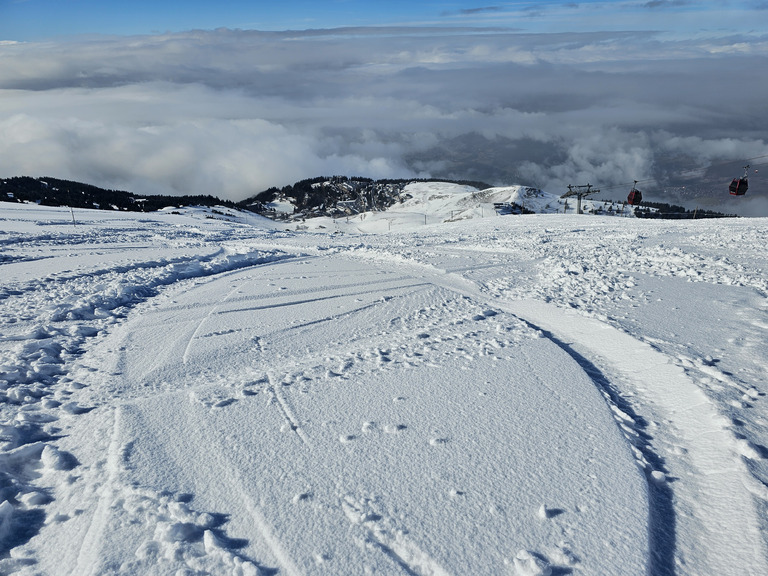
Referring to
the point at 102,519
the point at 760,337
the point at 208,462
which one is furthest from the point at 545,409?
the point at 760,337

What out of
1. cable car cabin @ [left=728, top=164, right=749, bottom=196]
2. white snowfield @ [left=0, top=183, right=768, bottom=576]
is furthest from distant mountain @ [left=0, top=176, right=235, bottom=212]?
white snowfield @ [left=0, top=183, right=768, bottom=576]

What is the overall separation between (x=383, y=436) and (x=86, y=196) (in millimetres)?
191597

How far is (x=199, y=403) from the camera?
532 centimetres

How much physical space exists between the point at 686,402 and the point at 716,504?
194cm

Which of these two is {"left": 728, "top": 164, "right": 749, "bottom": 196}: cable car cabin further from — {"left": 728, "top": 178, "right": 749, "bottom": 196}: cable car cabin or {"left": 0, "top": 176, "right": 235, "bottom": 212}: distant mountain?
{"left": 0, "top": 176, "right": 235, "bottom": 212}: distant mountain

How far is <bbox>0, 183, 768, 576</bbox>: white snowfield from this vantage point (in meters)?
3.25

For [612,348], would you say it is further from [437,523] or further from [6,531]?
[6,531]

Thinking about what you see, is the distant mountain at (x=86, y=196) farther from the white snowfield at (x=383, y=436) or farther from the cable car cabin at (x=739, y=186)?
the white snowfield at (x=383, y=436)

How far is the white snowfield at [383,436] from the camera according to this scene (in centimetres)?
325

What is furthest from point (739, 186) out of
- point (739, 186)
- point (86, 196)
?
point (86, 196)

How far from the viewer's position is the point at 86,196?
15975 centimetres

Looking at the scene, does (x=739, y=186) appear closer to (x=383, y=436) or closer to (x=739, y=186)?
(x=739, y=186)

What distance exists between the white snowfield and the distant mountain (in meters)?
157

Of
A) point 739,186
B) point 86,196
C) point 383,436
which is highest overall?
point 86,196
